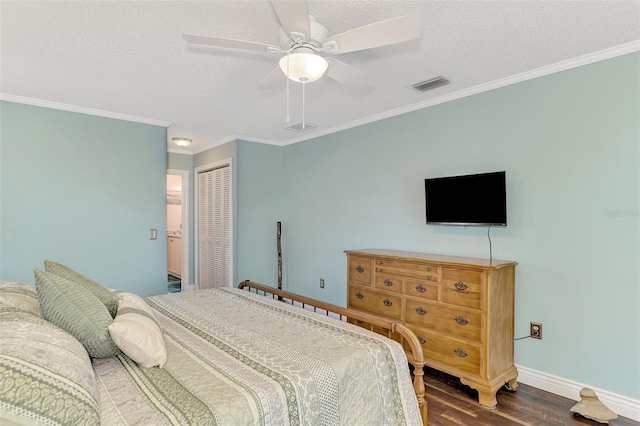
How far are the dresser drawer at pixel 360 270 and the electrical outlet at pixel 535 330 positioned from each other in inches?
52.3

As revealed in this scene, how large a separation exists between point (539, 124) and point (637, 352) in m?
1.71

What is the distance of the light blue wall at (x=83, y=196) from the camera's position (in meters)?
3.24

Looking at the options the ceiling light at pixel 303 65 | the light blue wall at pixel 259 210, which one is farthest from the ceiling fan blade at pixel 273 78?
the light blue wall at pixel 259 210

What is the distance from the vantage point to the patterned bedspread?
117 cm

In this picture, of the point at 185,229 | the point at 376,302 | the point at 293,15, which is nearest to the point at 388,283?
the point at 376,302

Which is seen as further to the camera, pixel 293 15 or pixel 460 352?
pixel 460 352

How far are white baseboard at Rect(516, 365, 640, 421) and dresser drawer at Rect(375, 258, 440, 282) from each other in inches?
39.6

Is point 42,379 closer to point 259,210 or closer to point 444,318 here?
point 444,318

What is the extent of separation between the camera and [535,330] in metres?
Result: 2.67


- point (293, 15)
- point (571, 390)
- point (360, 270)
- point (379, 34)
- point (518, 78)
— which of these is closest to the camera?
point (293, 15)

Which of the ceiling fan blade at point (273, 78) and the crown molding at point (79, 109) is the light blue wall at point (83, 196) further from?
the ceiling fan blade at point (273, 78)

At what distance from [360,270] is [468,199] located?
1.18 meters

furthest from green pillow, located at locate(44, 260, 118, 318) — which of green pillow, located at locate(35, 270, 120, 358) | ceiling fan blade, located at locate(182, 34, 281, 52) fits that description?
ceiling fan blade, located at locate(182, 34, 281, 52)

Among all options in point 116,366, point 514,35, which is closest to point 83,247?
point 116,366
